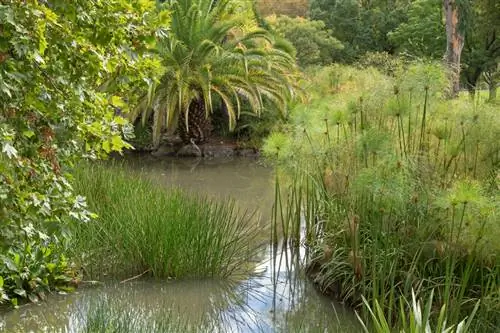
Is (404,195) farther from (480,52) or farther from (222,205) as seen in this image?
(480,52)

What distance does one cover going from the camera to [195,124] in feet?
40.4

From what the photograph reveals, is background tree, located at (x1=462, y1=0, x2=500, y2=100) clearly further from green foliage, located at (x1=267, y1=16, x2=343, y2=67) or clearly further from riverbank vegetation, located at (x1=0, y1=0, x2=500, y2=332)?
riverbank vegetation, located at (x1=0, y1=0, x2=500, y2=332)

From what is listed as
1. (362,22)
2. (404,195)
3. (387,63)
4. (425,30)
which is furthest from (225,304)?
(362,22)

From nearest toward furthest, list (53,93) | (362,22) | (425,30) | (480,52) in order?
1. (53,93)
2. (480,52)
3. (425,30)
4. (362,22)

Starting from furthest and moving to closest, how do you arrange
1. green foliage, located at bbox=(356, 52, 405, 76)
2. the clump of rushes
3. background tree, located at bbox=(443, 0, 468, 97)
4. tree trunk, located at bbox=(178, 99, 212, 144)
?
tree trunk, located at bbox=(178, 99, 212, 144)
background tree, located at bbox=(443, 0, 468, 97)
green foliage, located at bbox=(356, 52, 405, 76)
the clump of rushes

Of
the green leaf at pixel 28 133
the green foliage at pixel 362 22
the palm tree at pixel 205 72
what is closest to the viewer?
the green leaf at pixel 28 133

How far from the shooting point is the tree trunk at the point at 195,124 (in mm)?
12250

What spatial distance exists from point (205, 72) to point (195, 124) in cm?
140

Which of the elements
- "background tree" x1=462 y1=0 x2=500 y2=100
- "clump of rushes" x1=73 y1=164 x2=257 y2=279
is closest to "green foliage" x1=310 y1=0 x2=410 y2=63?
"background tree" x1=462 y1=0 x2=500 y2=100

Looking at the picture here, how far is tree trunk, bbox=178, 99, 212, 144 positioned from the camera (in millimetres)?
12250

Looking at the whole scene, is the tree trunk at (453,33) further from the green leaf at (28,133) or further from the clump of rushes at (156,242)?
the green leaf at (28,133)

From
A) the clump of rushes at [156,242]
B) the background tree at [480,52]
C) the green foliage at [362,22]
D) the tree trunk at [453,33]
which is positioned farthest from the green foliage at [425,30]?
the clump of rushes at [156,242]

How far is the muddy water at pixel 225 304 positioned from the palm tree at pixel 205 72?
600 centimetres

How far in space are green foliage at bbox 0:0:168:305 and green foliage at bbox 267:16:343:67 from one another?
1713 cm
